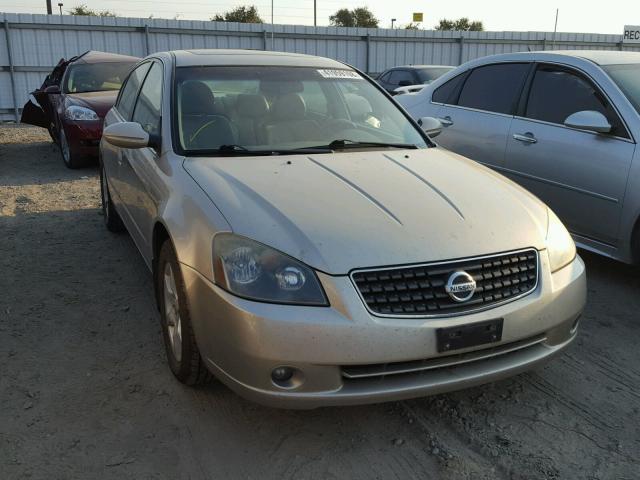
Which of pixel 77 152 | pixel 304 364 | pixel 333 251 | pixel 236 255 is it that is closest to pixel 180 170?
pixel 236 255

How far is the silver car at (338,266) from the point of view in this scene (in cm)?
Result: 232

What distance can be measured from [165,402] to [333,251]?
45.6 inches

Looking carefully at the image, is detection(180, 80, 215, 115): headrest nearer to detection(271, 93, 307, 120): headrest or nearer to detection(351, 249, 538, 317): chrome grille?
detection(271, 93, 307, 120): headrest

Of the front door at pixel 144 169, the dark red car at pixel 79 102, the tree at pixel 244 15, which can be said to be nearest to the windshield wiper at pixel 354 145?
the front door at pixel 144 169

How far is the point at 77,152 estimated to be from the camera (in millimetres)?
8375

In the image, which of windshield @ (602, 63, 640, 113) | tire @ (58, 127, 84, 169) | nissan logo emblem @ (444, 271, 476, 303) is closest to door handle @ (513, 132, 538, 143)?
windshield @ (602, 63, 640, 113)

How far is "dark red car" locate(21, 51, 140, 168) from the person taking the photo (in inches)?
324

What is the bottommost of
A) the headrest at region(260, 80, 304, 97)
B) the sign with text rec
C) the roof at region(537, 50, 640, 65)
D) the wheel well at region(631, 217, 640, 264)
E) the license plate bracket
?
the wheel well at region(631, 217, 640, 264)

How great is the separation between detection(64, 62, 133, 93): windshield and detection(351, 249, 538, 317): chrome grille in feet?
26.4

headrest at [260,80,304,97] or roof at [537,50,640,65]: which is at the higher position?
roof at [537,50,640,65]

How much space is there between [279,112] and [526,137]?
217 centimetres

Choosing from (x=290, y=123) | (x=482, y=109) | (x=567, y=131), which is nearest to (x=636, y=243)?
(x=567, y=131)

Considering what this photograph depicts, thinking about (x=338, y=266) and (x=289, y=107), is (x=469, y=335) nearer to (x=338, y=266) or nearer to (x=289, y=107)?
(x=338, y=266)

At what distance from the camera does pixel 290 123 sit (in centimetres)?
368
